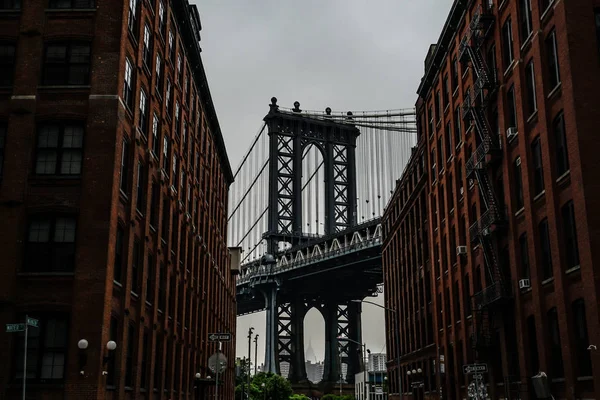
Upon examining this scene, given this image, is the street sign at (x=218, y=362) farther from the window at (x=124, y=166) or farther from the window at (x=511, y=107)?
the window at (x=511, y=107)

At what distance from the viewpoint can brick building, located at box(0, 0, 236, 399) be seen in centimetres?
2809

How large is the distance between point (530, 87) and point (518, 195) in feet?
17.3

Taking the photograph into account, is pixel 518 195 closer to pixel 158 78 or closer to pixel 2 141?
pixel 158 78

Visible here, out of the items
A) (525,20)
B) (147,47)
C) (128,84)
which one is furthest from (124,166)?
(525,20)

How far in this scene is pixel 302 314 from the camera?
147m

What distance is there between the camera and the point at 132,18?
34.6 meters

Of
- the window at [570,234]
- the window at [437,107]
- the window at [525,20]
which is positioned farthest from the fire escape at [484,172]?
the window at [437,107]

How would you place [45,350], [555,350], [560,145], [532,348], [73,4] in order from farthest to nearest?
1. [532,348]
2. [73,4]
3. [555,350]
4. [560,145]
5. [45,350]

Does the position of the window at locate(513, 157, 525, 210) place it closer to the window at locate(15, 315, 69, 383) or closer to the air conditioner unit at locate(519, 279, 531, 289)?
the air conditioner unit at locate(519, 279, 531, 289)

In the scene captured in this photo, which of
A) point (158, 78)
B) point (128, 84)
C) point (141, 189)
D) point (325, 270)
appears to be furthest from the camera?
point (325, 270)

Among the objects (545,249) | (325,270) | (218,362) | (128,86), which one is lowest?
(218,362)

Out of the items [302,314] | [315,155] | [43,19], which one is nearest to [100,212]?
[43,19]

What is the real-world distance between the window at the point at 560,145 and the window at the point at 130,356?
63.3 ft

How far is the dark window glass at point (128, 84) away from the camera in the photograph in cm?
3284
